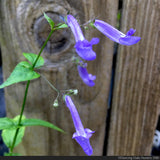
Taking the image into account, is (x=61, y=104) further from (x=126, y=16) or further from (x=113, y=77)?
(x=126, y=16)

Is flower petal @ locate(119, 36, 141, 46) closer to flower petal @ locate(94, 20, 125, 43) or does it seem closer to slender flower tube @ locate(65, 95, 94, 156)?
flower petal @ locate(94, 20, 125, 43)

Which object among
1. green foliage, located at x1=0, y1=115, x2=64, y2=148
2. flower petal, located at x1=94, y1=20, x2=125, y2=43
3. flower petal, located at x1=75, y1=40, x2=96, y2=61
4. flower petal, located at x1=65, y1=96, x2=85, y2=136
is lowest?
green foliage, located at x1=0, y1=115, x2=64, y2=148

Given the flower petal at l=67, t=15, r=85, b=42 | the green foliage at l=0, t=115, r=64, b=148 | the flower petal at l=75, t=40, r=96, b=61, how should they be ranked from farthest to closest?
the green foliage at l=0, t=115, r=64, b=148
the flower petal at l=67, t=15, r=85, b=42
the flower petal at l=75, t=40, r=96, b=61

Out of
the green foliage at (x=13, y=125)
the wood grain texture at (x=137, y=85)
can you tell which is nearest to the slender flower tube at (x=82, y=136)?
the green foliage at (x=13, y=125)

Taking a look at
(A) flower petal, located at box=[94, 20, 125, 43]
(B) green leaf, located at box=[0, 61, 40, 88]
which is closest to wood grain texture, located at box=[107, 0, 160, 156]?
(A) flower petal, located at box=[94, 20, 125, 43]

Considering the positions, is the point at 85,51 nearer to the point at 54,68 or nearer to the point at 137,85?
the point at 54,68

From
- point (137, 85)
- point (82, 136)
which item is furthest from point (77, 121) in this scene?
point (137, 85)

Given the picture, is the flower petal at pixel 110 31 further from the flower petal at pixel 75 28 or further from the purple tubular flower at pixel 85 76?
the purple tubular flower at pixel 85 76

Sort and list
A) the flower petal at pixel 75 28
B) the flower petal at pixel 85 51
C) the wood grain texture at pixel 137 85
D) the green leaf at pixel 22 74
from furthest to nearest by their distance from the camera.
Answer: the wood grain texture at pixel 137 85
the green leaf at pixel 22 74
the flower petal at pixel 75 28
the flower petal at pixel 85 51
